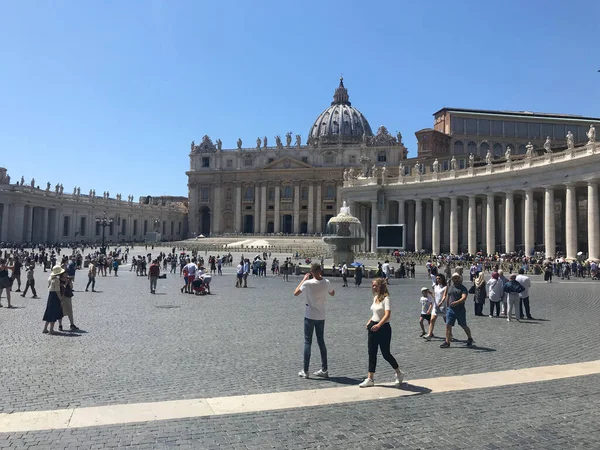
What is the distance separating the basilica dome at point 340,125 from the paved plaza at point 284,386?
11304 cm

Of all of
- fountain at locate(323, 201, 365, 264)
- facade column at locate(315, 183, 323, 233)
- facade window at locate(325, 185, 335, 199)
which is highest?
facade window at locate(325, 185, 335, 199)

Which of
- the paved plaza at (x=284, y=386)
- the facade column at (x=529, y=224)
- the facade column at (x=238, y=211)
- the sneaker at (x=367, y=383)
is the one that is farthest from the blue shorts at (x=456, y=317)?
the facade column at (x=238, y=211)

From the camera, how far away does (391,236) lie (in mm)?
39688

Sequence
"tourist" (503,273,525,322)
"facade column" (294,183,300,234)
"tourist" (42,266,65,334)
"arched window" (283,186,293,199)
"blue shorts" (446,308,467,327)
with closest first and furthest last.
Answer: "blue shorts" (446,308,467,327) < "tourist" (42,266,65,334) < "tourist" (503,273,525,322) < "facade column" (294,183,300,234) < "arched window" (283,186,293,199)

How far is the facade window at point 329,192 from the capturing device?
10244 centimetres

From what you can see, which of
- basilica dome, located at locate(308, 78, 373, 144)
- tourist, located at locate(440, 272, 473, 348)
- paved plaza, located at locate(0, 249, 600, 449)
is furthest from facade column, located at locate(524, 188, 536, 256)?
basilica dome, located at locate(308, 78, 373, 144)

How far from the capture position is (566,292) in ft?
68.8

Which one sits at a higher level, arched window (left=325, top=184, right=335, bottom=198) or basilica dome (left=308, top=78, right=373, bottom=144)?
basilica dome (left=308, top=78, right=373, bottom=144)

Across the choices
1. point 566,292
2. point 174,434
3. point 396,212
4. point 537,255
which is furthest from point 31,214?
point 174,434

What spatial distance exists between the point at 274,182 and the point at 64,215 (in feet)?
134

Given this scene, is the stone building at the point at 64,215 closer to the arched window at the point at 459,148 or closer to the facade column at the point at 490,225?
the arched window at the point at 459,148

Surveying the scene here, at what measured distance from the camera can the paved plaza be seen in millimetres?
5395

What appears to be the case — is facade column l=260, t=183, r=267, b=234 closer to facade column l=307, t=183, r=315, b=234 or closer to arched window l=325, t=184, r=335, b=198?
facade column l=307, t=183, r=315, b=234

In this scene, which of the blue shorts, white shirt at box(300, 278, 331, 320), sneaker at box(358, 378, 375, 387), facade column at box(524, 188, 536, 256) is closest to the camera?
sneaker at box(358, 378, 375, 387)
